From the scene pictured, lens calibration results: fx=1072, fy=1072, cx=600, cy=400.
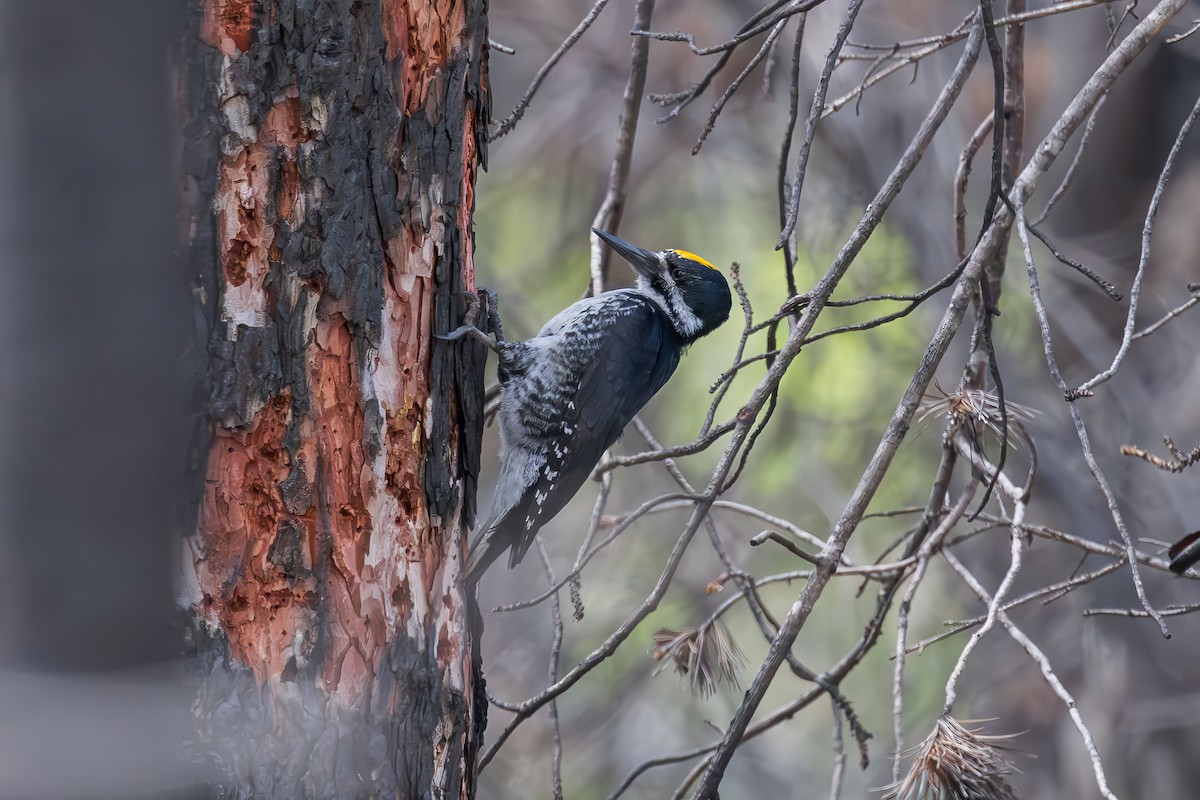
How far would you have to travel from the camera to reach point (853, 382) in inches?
223

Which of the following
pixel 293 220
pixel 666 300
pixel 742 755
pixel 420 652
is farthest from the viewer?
pixel 742 755

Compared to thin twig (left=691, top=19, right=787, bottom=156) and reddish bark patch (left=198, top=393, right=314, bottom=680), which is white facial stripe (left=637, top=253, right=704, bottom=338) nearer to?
thin twig (left=691, top=19, right=787, bottom=156)

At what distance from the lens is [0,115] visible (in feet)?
2.21

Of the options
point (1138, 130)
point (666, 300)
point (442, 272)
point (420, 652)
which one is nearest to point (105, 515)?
point (420, 652)

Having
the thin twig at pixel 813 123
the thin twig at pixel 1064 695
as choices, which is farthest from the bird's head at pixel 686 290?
the thin twig at pixel 813 123

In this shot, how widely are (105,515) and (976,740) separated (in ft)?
6.24

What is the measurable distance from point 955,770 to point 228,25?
1.86m

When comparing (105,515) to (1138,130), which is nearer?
(105,515)

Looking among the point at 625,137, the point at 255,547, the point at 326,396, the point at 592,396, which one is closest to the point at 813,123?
the point at 625,137

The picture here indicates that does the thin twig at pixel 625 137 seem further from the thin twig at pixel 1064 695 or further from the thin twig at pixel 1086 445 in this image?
A: the thin twig at pixel 1064 695

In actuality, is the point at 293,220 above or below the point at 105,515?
above

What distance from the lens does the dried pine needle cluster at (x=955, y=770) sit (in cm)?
204

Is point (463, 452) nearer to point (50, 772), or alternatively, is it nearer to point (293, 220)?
point (293, 220)

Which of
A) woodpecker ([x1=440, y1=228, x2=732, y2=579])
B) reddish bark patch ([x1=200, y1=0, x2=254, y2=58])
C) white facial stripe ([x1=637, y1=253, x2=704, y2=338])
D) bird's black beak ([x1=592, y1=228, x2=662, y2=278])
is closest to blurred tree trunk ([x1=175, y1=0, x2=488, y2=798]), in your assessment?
reddish bark patch ([x1=200, y1=0, x2=254, y2=58])
